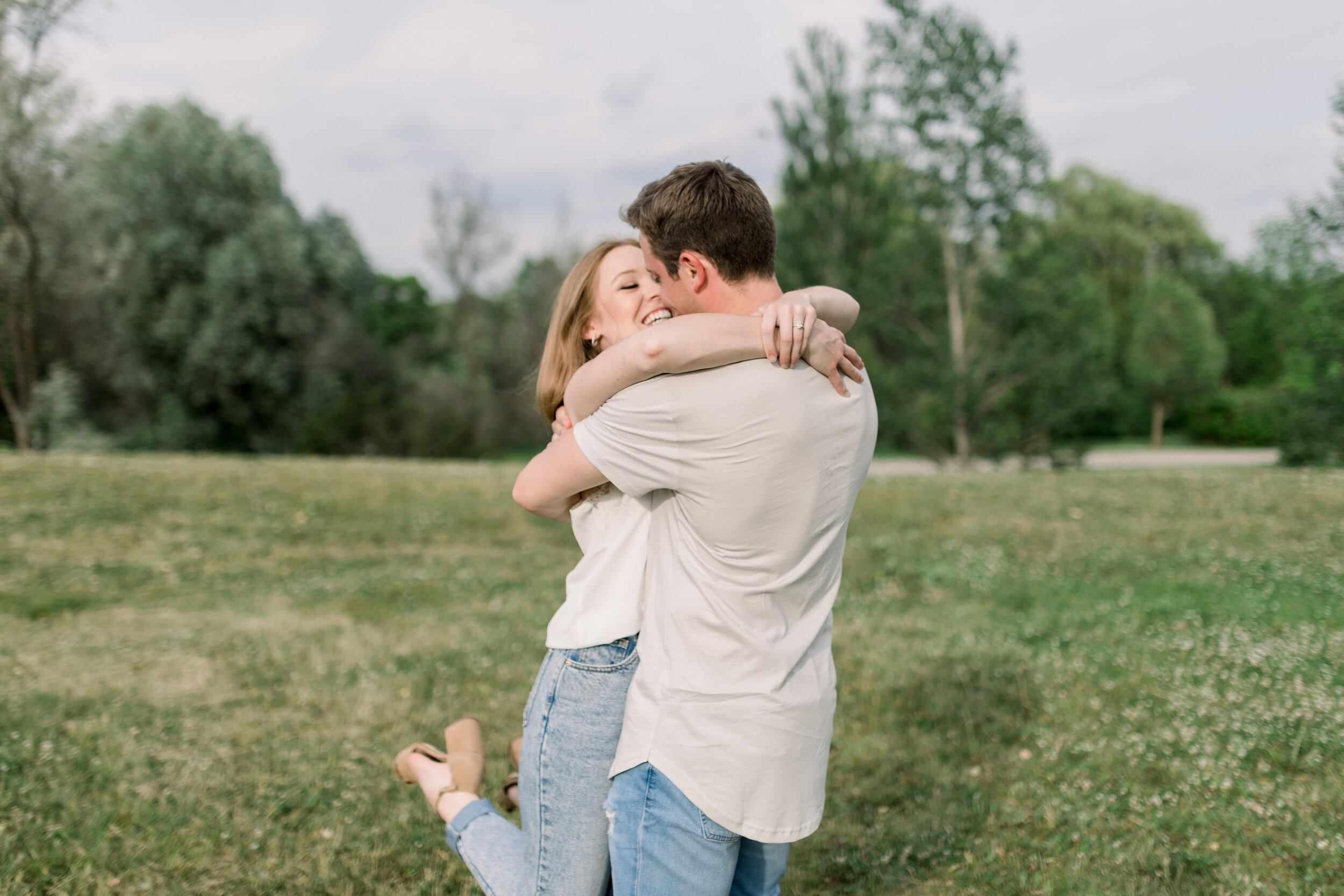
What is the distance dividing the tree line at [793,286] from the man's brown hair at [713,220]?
1337mm

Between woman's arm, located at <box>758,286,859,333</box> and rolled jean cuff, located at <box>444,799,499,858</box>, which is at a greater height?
woman's arm, located at <box>758,286,859,333</box>

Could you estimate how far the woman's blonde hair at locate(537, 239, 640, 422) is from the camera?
2.48 m

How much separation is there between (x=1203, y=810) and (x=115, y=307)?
1233 inches

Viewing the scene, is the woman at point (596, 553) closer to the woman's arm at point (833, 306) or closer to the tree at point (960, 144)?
the woman's arm at point (833, 306)

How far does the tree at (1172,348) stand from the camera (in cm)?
3728

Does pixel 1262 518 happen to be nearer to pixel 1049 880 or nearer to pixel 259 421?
pixel 1049 880

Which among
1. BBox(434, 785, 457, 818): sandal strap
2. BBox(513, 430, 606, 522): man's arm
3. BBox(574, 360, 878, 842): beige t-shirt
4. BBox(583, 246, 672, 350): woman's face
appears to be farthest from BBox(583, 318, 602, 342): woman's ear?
BBox(434, 785, 457, 818): sandal strap

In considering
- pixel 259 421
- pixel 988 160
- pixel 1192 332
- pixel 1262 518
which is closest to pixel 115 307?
pixel 259 421

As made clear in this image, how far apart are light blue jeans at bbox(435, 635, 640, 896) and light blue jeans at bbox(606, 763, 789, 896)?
0.17 meters

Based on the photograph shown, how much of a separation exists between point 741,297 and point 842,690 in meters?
4.45

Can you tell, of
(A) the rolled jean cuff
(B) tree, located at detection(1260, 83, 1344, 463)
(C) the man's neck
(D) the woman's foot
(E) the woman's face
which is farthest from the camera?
(B) tree, located at detection(1260, 83, 1344, 463)

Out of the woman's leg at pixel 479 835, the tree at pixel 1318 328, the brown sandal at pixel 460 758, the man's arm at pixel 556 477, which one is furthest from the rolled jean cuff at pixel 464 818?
the tree at pixel 1318 328

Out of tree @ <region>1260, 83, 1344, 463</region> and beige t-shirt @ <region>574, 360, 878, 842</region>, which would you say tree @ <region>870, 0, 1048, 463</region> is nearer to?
tree @ <region>1260, 83, 1344, 463</region>

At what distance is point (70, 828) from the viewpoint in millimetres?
3830
